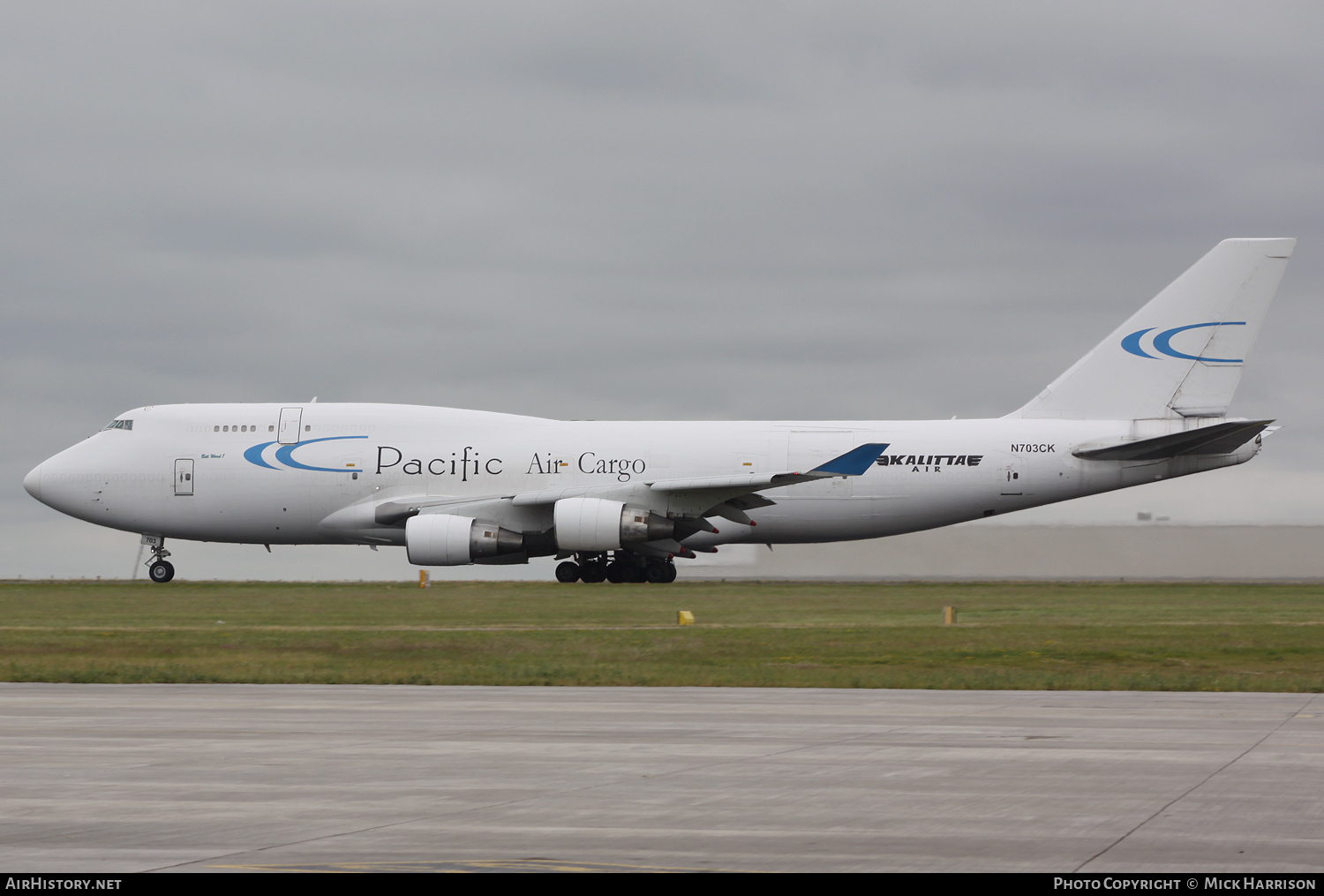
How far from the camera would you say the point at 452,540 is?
4366cm

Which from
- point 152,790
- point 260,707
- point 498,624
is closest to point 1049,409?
point 498,624

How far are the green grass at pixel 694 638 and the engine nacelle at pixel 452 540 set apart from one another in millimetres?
3608

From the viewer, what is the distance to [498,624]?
29.7 metres

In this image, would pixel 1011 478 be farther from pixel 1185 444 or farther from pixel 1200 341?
pixel 1200 341

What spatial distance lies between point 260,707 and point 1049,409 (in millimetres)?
33504

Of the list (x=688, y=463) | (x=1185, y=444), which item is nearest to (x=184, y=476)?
(x=688, y=463)

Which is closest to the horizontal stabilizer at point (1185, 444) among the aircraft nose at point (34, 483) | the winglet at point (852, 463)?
the winglet at point (852, 463)

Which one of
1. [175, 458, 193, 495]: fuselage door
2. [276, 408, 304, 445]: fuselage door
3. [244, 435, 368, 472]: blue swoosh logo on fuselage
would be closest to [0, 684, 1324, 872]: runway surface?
[244, 435, 368, 472]: blue swoosh logo on fuselage

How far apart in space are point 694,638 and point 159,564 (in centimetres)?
2932

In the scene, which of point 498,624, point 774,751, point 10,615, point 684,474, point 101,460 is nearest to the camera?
point 774,751

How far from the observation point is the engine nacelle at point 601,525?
42.9 meters

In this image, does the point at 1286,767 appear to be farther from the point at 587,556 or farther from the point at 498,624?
the point at 587,556

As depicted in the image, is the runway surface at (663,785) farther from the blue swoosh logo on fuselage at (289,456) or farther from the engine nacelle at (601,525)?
the blue swoosh logo on fuselage at (289,456)

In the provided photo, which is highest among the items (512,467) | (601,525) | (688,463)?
(512,467)
